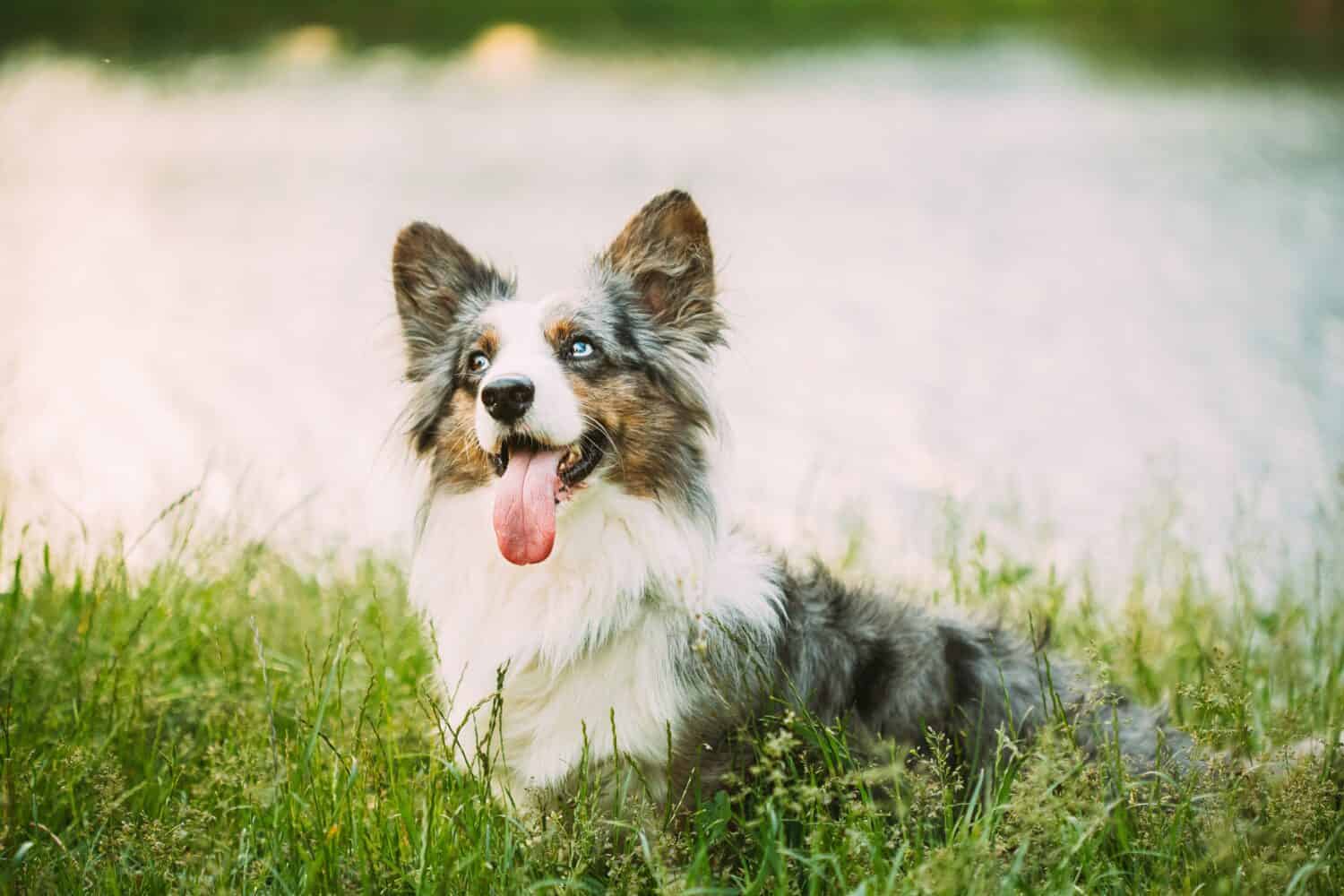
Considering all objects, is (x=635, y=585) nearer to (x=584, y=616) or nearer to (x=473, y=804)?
(x=584, y=616)

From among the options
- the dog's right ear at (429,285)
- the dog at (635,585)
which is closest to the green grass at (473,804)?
the dog at (635,585)

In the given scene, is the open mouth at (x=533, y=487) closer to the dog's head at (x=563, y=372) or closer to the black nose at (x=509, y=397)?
the dog's head at (x=563, y=372)

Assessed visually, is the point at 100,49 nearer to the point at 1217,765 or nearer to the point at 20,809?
the point at 20,809

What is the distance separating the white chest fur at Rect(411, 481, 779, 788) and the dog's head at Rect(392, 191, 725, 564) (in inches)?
4.9

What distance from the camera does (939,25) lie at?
16.9 metres

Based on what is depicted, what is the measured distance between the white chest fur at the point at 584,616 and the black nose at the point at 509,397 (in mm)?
381

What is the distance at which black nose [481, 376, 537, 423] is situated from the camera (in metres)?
3.69

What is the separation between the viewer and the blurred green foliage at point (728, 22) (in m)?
9.85

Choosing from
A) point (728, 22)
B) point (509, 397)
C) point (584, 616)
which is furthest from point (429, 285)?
point (728, 22)

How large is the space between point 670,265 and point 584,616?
1213mm

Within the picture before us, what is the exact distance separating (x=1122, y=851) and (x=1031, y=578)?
264 centimetres

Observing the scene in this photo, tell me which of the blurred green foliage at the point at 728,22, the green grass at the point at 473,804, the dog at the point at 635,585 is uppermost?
the blurred green foliage at the point at 728,22

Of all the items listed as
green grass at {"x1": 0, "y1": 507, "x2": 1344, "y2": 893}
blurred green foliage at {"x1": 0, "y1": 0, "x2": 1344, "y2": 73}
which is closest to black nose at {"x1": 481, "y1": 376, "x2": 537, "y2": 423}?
green grass at {"x1": 0, "y1": 507, "x2": 1344, "y2": 893}

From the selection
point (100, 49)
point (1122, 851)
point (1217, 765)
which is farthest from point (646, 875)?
point (100, 49)
